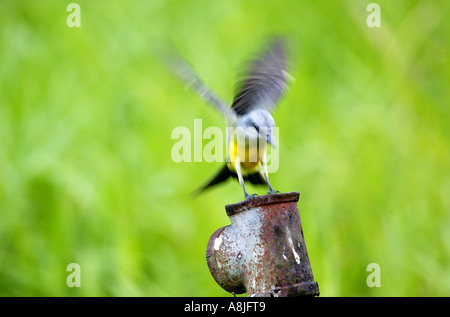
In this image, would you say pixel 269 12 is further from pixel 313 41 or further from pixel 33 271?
pixel 33 271

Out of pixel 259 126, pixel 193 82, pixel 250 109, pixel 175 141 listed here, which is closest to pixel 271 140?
pixel 259 126

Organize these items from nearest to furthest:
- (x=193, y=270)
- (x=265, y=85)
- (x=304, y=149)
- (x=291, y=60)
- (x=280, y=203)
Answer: (x=280, y=203), (x=265, y=85), (x=291, y=60), (x=193, y=270), (x=304, y=149)

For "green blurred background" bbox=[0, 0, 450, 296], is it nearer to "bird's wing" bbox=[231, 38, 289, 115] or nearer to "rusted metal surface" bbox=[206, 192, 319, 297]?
"bird's wing" bbox=[231, 38, 289, 115]

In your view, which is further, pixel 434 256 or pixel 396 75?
pixel 396 75

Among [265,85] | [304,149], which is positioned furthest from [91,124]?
[265,85]

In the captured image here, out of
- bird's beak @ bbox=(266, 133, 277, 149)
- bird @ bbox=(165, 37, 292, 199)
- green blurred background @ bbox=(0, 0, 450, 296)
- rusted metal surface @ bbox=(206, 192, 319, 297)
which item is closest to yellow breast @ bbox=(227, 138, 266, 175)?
bird @ bbox=(165, 37, 292, 199)

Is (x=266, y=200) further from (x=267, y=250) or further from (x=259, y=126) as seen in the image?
(x=259, y=126)
